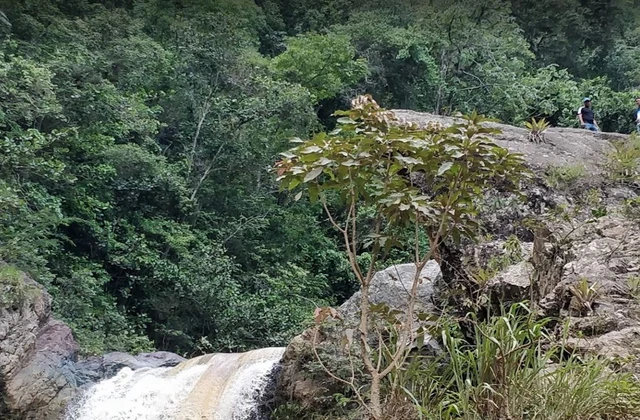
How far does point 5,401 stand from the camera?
6.70m

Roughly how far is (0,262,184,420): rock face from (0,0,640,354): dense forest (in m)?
0.90

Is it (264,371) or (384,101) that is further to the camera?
(384,101)

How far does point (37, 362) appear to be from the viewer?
7215 mm

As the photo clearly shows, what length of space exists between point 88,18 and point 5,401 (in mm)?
8963

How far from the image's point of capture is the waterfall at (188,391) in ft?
21.0

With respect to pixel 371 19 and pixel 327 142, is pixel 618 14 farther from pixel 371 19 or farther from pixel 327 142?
pixel 327 142

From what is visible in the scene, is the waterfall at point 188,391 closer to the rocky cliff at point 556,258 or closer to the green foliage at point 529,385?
the rocky cliff at point 556,258

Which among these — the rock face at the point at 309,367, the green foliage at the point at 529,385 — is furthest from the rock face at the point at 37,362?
the green foliage at the point at 529,385

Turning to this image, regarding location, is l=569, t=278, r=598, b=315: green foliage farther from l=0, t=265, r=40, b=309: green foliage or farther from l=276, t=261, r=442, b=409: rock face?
l=0, t=265, r=40, b=309: green foliage

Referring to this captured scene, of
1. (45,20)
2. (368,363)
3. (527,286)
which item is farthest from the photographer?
(45,20)

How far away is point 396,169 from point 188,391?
4834 mm

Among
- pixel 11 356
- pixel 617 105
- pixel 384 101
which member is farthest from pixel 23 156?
pixel 617 105

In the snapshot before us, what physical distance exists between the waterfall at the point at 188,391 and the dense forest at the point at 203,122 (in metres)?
1.66

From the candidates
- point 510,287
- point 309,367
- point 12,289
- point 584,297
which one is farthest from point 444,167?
point 12,289
